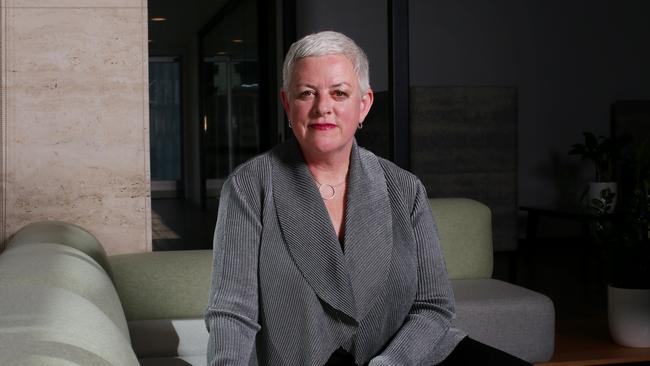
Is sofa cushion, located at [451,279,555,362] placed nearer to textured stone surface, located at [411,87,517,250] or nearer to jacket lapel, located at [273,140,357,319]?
jacket lapel, located at [273,140,357,319]

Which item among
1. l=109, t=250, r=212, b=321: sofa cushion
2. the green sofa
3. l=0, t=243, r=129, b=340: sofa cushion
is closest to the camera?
the green sofa

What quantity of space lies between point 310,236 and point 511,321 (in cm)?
199

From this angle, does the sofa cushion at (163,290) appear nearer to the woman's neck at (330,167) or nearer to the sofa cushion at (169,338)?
the sofa cushion at (169,338)

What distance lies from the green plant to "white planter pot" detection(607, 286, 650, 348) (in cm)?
430

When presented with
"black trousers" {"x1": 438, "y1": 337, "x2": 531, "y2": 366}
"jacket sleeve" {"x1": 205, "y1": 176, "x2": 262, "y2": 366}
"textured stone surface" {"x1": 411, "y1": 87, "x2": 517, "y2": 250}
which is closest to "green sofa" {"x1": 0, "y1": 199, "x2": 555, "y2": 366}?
"jacket sleeve" {"x1": 205, "y1": 176, "x2": 262, "y2": 366}

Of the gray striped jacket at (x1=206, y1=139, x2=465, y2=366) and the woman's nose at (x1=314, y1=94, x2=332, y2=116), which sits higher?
the woman's nose at (x1=314, y1=94, x2=332, y2=116)

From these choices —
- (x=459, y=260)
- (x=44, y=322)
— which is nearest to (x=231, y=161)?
(x=459, y=260)

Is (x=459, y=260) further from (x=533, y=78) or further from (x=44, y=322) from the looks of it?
(x=533, y=78)

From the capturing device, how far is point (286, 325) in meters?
1.95

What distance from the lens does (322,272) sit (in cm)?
196

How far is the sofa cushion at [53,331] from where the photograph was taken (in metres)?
1.03

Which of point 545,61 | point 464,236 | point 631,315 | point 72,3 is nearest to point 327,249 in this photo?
point 72,3

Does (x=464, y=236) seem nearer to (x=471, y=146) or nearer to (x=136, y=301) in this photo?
(x=136, y=301)

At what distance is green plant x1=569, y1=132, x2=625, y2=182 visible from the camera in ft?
28.0
